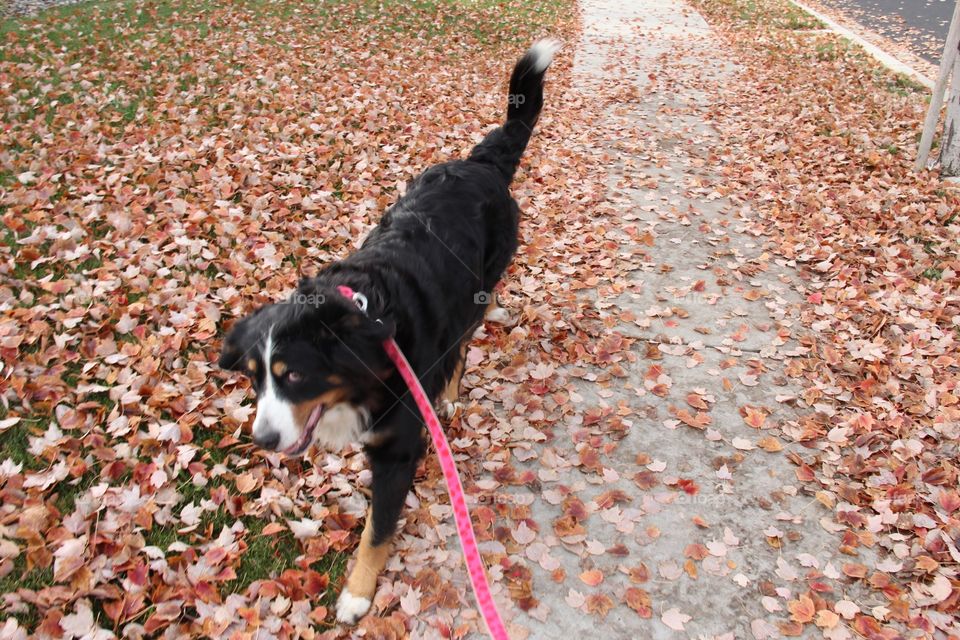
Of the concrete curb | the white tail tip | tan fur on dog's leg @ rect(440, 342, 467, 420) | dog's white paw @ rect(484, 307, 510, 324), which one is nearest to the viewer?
tan fur on dog's leg @ rect(440, 342, 467, 420)

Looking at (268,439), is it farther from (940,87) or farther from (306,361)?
(940,87)

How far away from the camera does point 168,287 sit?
4.52 meters

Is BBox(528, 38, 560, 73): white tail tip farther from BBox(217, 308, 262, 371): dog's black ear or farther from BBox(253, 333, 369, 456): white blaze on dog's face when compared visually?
BBox(253, 333, 369, 456): white blaze on dog's face

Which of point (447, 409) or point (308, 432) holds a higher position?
point (308, 432)

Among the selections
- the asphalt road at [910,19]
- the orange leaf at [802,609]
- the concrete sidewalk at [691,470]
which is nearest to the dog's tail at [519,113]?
the concrete sidewalk at [691,470]

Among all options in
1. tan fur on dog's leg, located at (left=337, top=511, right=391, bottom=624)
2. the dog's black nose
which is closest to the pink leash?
the dog's black nose

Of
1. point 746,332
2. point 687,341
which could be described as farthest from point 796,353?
point 687,341

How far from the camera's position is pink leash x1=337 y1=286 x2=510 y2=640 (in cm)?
201

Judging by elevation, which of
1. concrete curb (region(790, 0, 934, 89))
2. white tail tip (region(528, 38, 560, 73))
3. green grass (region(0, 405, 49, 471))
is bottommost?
green grass (region(0, 405, 49, 471))

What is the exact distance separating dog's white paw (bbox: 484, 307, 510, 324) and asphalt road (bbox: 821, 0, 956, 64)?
13202 millimetres

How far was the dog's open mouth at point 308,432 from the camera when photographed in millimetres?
2473

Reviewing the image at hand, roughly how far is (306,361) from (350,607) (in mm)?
1258

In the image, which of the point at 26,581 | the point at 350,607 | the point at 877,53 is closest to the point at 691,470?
the point at 350,607

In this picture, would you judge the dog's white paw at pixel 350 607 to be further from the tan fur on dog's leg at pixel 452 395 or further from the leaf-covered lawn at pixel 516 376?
the tan fur on dog's leg at pixel 452 395
